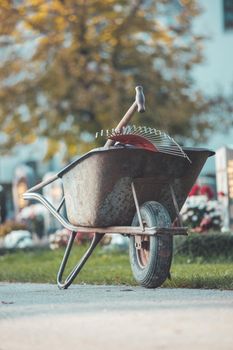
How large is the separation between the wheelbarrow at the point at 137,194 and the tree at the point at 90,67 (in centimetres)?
1792

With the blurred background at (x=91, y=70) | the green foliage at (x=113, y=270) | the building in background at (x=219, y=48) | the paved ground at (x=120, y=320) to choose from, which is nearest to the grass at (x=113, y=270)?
the green foliage at (x=113, y=270)

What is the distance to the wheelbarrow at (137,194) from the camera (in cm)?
734

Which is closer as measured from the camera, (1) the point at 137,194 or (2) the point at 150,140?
(2) the point at 150,140

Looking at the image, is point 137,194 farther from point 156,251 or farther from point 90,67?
point 90,67

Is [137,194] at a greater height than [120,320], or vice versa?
[137,194]

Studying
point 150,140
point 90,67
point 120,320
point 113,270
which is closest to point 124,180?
point 150,140

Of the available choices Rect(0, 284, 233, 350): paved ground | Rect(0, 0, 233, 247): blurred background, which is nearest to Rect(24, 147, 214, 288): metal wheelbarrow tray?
Rect(0, 284, 233, 350): paved ground

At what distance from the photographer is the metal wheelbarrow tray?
7.36m

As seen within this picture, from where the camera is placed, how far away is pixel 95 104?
2627 cm

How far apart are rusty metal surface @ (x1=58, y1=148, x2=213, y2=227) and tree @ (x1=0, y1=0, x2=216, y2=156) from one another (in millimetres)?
17921

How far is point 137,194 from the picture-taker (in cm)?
775

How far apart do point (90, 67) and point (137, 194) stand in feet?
64.4

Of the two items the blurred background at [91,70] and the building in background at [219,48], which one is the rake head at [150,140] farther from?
the building in background at [219,48]

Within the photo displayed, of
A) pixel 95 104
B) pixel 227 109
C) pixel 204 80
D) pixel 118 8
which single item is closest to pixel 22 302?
pixel 95 104
